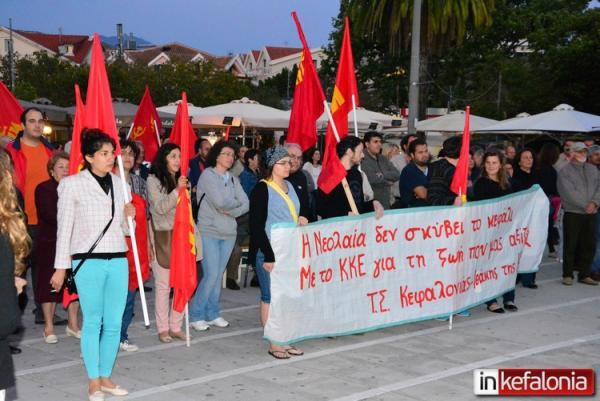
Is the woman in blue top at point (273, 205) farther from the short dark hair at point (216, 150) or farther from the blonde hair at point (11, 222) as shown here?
the blonde hair at point (11, 222)

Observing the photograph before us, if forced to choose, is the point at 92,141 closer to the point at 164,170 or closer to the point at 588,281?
the point at 164,170

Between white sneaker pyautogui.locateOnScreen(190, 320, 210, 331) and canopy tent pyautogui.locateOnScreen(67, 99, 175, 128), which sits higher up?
canopy tent pyautogui.locateOnScreen(67, 99, 175, 128)

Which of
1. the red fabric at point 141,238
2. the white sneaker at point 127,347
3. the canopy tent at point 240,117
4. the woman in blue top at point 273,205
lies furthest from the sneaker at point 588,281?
the canopy tent at point 240,117

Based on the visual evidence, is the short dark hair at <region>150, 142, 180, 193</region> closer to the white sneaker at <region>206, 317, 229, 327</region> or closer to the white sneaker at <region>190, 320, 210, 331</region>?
the white sneaker at <region>190, 320, 210, 331</region>

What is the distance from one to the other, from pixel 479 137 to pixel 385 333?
42.8m

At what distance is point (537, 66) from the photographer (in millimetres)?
40375

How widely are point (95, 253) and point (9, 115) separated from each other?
4874 millimetres

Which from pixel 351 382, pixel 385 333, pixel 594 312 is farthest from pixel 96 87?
pixel 594 312

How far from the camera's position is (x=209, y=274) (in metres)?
8.26

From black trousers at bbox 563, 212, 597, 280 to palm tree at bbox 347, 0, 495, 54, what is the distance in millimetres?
14904

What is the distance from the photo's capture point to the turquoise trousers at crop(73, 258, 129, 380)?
19.3 ft

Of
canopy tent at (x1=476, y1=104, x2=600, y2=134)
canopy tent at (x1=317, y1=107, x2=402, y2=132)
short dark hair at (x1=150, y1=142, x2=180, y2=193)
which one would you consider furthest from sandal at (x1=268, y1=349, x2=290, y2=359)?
canopy tent at (x1=317, y1=107, x2=402, y2=132)

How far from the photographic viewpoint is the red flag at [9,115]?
9992mm

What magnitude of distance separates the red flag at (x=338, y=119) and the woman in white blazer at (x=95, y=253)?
2.53m
